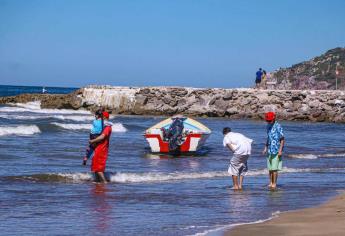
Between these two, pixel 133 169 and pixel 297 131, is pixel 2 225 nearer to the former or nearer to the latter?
pixel 133 169

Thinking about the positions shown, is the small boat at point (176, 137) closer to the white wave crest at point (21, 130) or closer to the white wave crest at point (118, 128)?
the white wave crest at point (21, 130)

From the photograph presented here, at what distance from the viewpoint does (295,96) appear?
5006cm

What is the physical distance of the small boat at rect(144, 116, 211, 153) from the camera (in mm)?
23375

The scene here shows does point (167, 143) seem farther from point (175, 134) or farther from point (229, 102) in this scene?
point (229, 102)

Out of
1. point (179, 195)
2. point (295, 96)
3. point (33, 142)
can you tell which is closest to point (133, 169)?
point (179, 195)

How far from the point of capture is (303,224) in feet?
31.9

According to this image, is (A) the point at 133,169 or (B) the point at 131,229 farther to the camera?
(A) the point at 133,169

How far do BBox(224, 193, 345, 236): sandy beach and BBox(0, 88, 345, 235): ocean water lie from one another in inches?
16.0

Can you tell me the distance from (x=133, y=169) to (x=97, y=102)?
3672cm

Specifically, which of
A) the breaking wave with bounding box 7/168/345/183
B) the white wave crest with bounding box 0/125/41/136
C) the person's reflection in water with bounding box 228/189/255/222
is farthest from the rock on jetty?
the person's reflection in water with bounding box 228/189/255/222

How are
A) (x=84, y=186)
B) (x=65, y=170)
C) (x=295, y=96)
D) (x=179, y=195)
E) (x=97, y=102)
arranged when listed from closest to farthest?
1. (x=179, y=195)
2. (x=84, y=186)
3. (x=65, y=170)
4. (x=295, y=96)
5. (x=97, y=102)

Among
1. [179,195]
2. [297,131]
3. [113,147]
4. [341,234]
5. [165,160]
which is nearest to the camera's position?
[341,234]

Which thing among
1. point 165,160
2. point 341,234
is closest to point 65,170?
point 165,160

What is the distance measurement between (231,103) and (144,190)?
36.8 metres
